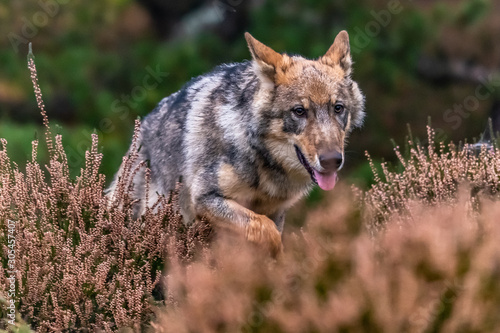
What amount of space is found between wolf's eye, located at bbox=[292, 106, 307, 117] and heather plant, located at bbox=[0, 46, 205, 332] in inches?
35.4

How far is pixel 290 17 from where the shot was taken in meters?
8.77

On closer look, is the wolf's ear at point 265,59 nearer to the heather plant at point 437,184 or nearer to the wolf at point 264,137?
the wolf at point 264,137

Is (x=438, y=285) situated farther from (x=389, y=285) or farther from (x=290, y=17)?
(x=290, y=17)

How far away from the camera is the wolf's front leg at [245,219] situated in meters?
4.07

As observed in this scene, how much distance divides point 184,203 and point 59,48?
275 inches

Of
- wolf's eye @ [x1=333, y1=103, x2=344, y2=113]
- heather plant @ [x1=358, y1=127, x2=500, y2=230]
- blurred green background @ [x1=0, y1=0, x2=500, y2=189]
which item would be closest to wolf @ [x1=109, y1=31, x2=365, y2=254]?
wolf's eye @ [x1=333, y1=103, x2=344, y2=113]

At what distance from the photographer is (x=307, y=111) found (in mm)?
4016

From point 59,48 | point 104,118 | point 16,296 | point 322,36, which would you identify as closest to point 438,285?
point 16,296

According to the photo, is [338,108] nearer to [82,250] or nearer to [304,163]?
[304,163]

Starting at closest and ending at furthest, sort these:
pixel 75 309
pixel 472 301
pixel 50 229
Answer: pixel 472 301, pixel 75 309, pixel 50 229

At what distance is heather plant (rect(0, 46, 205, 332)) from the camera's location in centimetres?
351

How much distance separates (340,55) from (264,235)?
129cm

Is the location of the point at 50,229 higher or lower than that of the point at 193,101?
lower

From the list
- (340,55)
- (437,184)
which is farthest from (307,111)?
(437,184)
